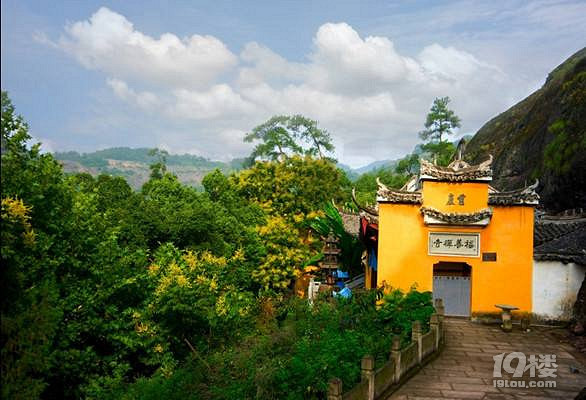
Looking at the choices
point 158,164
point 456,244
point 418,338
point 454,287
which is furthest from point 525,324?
point 158,164

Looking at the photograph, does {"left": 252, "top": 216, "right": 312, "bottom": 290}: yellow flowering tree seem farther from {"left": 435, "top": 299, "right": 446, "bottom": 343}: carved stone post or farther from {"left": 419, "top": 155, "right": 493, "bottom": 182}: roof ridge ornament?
{"left": 435, "top": 299, "right": 446, "bottom": 343}: carved stone post

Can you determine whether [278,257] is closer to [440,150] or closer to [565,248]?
[565,248]

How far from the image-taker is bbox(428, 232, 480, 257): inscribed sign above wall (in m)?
13.8

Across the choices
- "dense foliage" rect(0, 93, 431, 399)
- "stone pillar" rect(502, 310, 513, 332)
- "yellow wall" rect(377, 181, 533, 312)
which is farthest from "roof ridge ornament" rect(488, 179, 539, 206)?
"dense foliage" rect(0, 93, 431, 399)

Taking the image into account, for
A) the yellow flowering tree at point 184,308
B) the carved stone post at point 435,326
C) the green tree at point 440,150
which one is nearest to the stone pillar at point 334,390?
the carved stone post at point 435,326

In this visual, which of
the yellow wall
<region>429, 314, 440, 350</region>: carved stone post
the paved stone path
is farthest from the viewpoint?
the yellow wall

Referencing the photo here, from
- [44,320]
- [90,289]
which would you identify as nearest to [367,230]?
[90,289]

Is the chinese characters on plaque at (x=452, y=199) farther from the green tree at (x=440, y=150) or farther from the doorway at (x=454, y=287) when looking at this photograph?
the green tree at (x=440, y=150)

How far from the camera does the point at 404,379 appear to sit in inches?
355

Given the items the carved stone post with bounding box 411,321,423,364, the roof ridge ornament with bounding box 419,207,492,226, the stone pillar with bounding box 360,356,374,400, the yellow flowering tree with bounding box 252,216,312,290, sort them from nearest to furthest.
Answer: the stone pillar with bounding box 360,356,374,400 < the carved stone post with bounding box 411,321,423,364 < the roof ridge ornament with bounding box 419,207,492,226 < the yellow flowering tree with bounding box 252,216,312,290

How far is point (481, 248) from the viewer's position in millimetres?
13719

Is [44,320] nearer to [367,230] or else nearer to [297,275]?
[367,230]

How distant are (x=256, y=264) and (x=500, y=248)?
36.2 ft

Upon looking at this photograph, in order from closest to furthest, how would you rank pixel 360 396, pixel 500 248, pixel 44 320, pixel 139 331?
pixel 44 320, pixel 360 396, pixel 139 331, pixel 500 248
